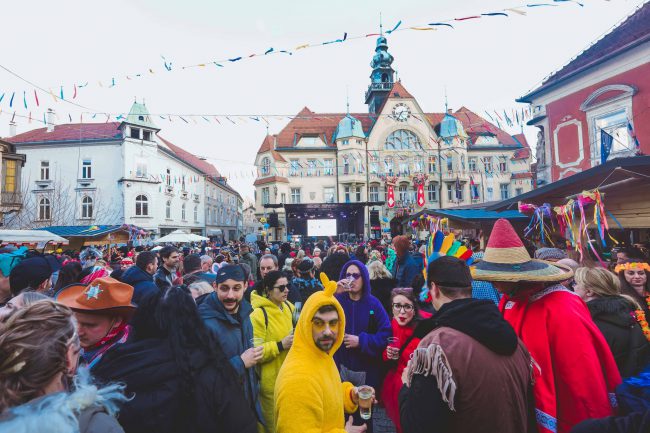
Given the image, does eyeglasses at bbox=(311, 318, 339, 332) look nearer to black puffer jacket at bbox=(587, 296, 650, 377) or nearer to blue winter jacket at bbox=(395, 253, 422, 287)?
black puffer jacket at bbox=(587, 296, 650, 377)

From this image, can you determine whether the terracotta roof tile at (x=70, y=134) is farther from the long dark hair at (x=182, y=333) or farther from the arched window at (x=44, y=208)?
the long dark hair at (x=182, y=333)

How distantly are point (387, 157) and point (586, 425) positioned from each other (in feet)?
116

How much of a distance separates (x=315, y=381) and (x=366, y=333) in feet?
5.27

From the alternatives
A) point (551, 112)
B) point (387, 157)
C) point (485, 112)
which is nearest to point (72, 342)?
point (485, 112)

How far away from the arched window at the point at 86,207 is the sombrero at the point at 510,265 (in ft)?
113

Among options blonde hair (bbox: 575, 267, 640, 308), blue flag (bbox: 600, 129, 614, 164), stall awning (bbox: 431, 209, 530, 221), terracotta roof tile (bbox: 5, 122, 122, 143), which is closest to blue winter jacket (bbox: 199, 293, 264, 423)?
blonde hair (bbox: 575, 267, 640, 308)

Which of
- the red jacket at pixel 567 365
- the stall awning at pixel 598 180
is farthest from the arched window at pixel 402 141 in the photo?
the red jacket at pixel 567 365

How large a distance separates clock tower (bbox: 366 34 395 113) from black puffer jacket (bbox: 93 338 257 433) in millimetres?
41370

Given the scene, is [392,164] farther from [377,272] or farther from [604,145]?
[377,272]

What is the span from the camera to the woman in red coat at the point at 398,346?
124 inches

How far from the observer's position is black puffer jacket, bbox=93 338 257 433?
61.7 inches

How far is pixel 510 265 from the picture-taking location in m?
2.38

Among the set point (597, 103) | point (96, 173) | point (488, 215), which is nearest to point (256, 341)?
point (488, 215)

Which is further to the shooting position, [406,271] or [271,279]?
[406,271]
